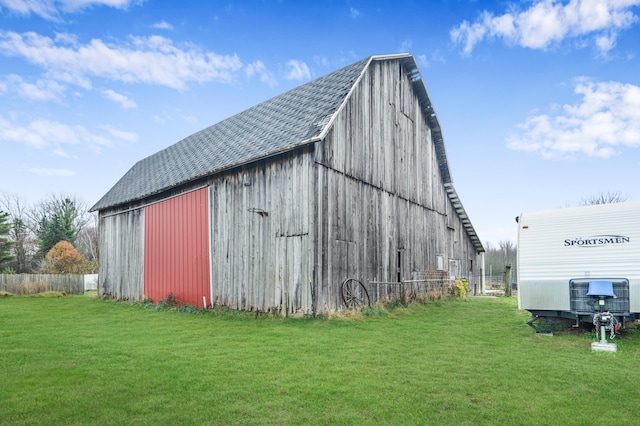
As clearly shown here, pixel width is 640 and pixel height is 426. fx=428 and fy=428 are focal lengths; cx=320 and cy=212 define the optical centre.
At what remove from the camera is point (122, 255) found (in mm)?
20156

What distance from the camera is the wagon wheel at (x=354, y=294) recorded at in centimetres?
1263

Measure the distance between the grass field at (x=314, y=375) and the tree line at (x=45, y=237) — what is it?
95.6 ft

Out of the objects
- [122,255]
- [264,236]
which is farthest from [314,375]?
[122,255]

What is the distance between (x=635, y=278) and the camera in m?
8.89

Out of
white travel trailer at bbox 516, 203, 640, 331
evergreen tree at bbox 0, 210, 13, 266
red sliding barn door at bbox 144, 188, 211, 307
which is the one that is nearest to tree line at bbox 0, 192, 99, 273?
evergreen tree at bbox 0, 210, 13, 266

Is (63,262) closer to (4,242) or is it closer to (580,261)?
(4,242)

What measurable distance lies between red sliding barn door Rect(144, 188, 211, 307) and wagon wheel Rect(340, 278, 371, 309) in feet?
16.3

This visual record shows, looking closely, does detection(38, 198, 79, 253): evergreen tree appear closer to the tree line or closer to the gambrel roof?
the tree line

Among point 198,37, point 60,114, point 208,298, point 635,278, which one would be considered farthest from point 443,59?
point 60,114

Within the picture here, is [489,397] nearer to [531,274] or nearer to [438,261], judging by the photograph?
[531,274]

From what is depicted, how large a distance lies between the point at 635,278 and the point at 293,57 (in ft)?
44.9

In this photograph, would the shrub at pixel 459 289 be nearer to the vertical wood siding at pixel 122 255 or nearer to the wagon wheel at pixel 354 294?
the wagon wheel at pixel 354 294

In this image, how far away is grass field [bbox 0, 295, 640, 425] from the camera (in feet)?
15.4

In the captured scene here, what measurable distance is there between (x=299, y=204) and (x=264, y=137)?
3.37 m
